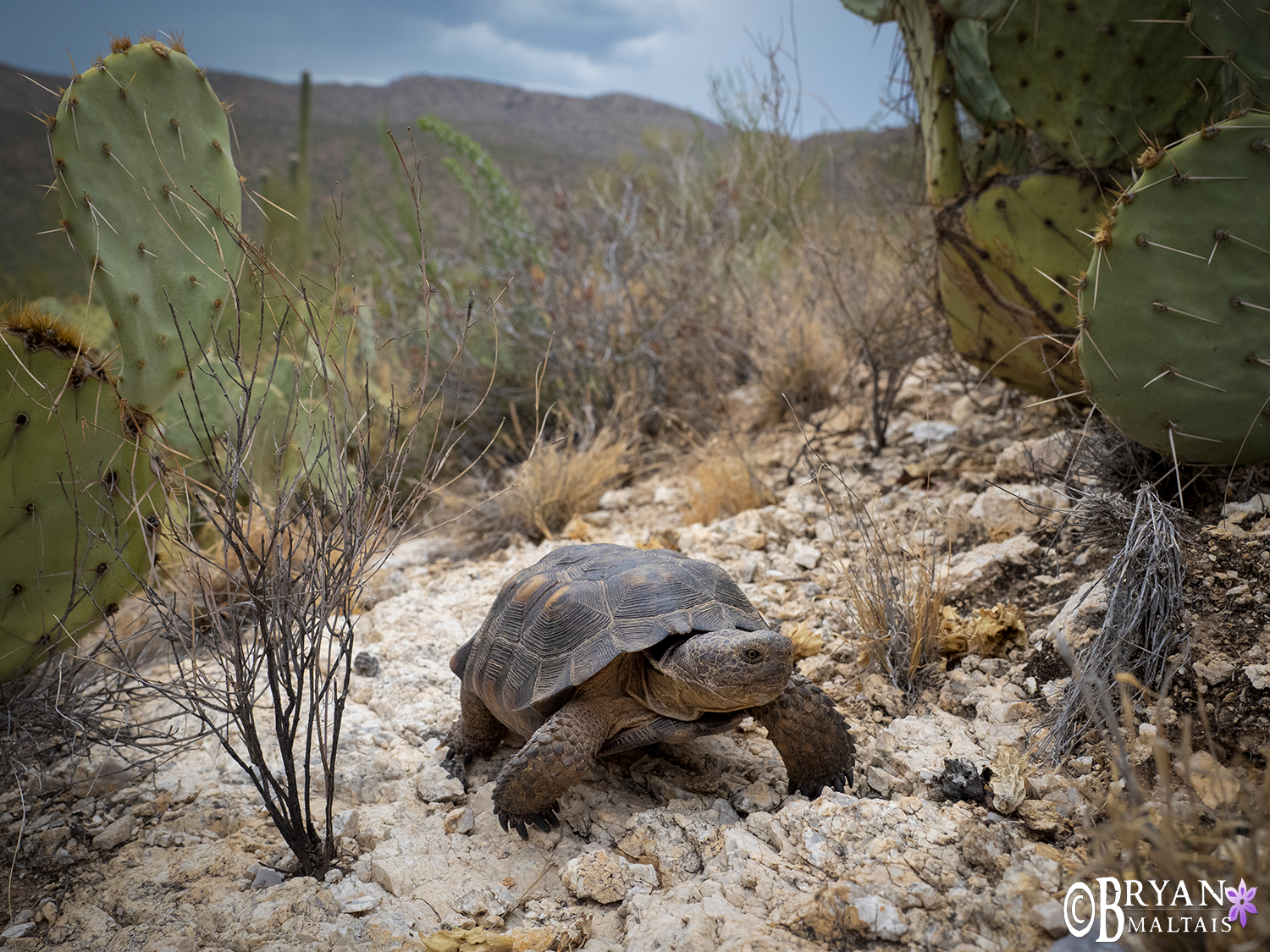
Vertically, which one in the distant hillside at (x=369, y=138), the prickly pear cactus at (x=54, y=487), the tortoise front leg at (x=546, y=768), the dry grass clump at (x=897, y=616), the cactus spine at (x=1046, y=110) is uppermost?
the distant hillside at (x=369, y=138)

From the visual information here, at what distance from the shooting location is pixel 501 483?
4816mm

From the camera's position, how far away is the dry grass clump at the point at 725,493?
401cm

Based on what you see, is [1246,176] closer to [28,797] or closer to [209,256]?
[209,256]

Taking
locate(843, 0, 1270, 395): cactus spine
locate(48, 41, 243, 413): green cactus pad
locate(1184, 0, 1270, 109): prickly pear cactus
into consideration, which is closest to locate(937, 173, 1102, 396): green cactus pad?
locate(843, 0, 1270, 395): cactus spine

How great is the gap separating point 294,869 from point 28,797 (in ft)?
3.36

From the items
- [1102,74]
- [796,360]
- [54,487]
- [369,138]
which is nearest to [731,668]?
[54,487]

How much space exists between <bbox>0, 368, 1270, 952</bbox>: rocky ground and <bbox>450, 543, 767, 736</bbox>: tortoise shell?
14.0 inches

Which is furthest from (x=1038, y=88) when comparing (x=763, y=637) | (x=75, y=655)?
(x=75, y=655)

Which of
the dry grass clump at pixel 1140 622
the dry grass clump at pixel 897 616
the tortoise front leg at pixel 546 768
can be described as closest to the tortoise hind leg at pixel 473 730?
the tortoise front leg at pixel 546 768

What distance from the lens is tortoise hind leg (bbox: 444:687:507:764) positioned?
2426 millimetres

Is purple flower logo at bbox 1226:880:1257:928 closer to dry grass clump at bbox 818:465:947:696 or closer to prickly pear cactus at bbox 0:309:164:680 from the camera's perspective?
dry grass clump at bbox 818:465:947:696

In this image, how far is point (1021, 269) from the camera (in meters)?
3.35

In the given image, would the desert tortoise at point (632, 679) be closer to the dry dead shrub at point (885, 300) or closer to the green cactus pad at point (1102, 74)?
the dry dead shrub at point (885, 300)

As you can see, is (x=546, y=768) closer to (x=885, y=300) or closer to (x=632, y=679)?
(x=632, y=679)
